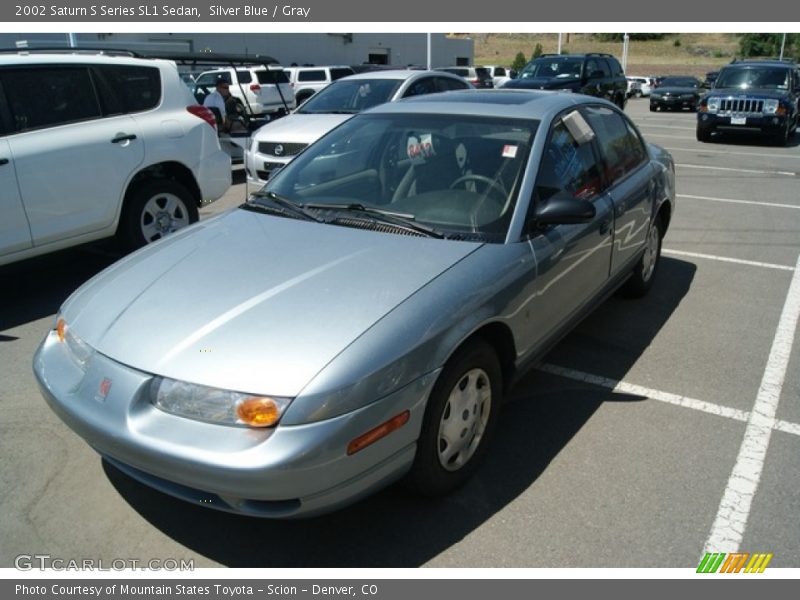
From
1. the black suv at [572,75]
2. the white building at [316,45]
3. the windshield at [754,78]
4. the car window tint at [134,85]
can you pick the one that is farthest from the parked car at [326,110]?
the white building at [316,45]

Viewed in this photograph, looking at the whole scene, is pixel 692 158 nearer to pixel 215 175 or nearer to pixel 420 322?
pixel 215 175

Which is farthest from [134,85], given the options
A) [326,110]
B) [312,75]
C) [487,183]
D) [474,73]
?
[474,73]

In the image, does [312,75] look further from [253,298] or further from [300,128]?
[253,298]

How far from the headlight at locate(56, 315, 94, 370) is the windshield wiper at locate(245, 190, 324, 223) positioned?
4.02 ft

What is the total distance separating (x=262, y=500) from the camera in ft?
7.52

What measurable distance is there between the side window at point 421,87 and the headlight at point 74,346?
701 centimetres

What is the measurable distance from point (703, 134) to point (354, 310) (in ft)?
→ 52.1

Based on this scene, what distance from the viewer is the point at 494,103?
389 centimetres

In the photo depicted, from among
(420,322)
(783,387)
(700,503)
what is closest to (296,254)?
(420,322)

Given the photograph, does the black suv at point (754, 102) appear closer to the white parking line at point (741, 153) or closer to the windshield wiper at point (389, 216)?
the white parking line at point (741, 153)

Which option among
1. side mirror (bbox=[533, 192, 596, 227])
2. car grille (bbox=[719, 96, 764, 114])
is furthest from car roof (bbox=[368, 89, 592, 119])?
car grille (bbox=[719, 96, 764, 114])

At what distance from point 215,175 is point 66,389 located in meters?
4.13

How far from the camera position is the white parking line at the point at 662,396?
360cm

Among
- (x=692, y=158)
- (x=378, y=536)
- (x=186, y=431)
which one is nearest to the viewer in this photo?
(x=186, y=431)
